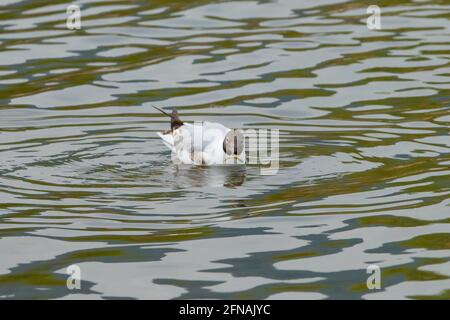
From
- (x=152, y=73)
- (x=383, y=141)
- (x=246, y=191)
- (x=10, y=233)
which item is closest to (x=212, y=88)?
(x=152, y=73)

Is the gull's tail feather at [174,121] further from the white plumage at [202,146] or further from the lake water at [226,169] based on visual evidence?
the lake water at [226,169]

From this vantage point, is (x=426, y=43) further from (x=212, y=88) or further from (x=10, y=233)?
(x=10, y=233)

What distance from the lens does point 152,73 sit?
1819 centimetres

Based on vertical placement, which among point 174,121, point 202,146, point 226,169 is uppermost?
point 174,121

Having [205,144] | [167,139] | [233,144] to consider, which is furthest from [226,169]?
[167,139]

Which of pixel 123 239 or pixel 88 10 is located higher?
pixel 88 10

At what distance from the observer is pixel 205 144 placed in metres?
14.6

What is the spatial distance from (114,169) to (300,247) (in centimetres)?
340

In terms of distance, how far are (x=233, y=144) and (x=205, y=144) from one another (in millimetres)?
524

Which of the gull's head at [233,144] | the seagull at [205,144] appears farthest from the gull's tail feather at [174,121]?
the gull's head at [233,144]

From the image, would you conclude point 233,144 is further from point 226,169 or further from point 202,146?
point 202,146

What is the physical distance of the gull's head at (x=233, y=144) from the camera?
1414cm
